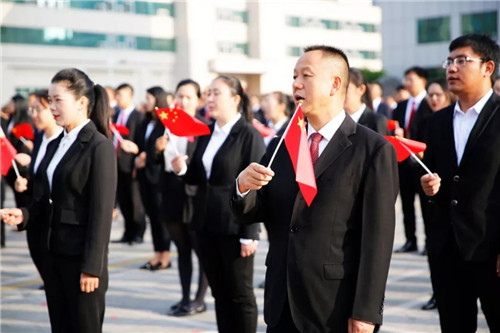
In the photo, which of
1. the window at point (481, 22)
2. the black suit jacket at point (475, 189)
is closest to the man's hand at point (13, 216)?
the black suit jacket at point (475, 189)

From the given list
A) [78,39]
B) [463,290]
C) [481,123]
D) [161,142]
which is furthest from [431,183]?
[78,39]

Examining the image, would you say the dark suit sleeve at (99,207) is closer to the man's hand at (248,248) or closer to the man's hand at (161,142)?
the man's hand at (248,248)

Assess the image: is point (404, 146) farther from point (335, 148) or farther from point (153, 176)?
point (153, 176)

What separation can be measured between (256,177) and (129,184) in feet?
24.5

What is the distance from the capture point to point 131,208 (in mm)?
10172

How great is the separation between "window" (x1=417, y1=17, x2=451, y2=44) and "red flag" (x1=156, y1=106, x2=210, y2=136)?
134ft

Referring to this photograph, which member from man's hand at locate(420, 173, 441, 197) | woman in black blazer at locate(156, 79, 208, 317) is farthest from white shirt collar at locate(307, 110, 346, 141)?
woman in black blazer at locate(156, 79, 208, 317)

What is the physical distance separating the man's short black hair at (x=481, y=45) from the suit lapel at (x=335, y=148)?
139 cm

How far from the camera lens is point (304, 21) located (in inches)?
2653

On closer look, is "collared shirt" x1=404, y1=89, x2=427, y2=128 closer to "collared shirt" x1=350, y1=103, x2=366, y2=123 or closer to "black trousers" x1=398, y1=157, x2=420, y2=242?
"black trousers" x1=398, y1=157, x2=420, y2=242

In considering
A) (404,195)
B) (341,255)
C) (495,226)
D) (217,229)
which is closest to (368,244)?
(341,255)

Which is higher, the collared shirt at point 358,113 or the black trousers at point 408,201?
the collared shirt at point 358,113

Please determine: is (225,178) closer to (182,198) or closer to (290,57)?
(182,198)

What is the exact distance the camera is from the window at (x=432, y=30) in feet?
145
